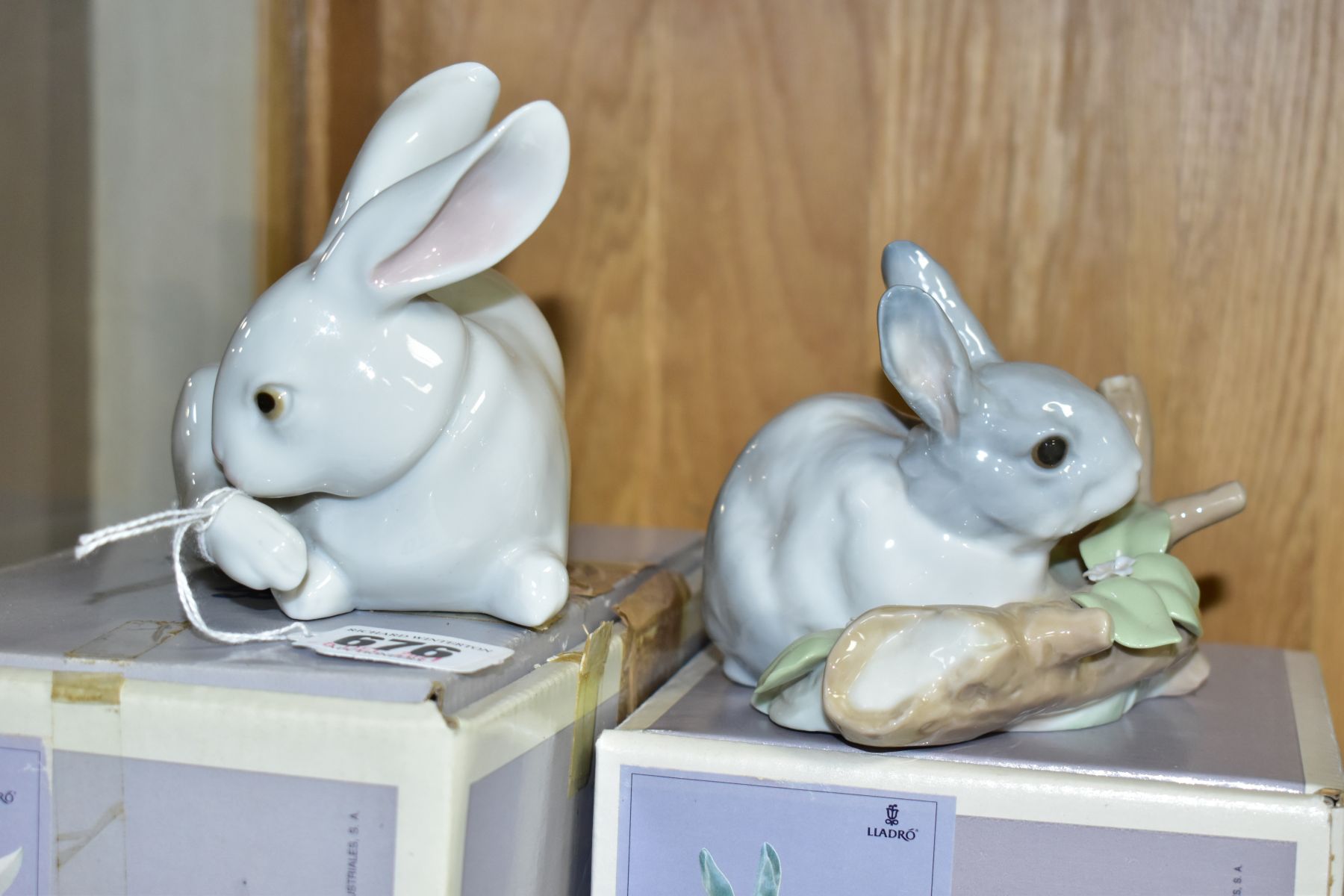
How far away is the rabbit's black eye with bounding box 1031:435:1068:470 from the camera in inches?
28.3

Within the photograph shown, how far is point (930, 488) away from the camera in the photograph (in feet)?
2.42

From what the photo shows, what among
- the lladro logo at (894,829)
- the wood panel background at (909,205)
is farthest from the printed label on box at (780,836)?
the wood panel background at (909,205)

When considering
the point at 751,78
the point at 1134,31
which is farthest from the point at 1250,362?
the point at 751,78

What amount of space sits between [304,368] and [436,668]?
0.59 feet

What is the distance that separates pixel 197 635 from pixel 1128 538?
0.59 meters

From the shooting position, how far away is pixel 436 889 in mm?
617

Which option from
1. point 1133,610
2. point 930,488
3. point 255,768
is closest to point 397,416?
point 255,768

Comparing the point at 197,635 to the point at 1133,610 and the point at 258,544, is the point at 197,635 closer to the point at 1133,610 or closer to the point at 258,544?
the point at 258,544

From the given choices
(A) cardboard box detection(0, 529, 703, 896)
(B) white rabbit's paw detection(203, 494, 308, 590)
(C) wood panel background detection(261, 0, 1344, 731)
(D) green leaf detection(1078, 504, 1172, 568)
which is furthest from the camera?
(C) wood panel background detection(261, 0, 1344, 731)

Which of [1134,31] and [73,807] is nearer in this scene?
[73,807]

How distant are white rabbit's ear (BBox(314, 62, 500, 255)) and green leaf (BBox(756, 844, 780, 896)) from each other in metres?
0.43

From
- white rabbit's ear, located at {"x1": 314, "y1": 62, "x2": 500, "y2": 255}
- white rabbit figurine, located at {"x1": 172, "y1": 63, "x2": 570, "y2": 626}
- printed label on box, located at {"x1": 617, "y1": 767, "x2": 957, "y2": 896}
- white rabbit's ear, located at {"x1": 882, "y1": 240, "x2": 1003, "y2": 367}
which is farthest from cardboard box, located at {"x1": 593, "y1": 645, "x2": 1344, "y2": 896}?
white rabbit's ear, located at {"x1": 314, "y1": 62, "x2": 500, "y2": 255}

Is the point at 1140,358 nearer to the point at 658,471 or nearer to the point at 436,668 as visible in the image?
the point at 658,471

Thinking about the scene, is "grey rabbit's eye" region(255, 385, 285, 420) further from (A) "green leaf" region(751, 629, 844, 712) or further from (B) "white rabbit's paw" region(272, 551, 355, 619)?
(A) "green leaf" region(751, 629, 844, 712)
